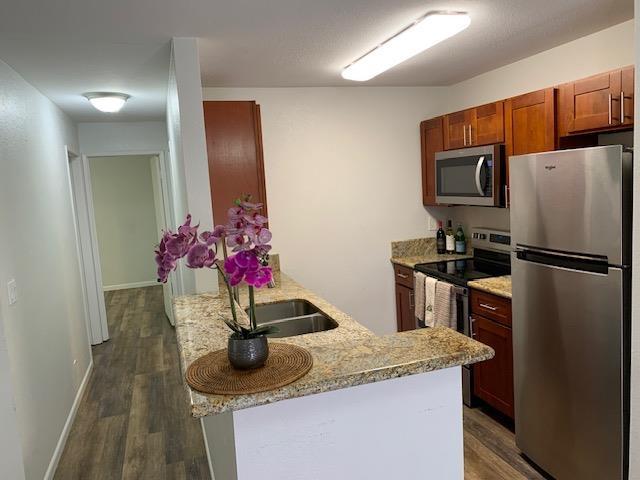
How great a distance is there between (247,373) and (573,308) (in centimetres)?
168

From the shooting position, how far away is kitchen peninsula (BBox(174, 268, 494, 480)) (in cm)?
116

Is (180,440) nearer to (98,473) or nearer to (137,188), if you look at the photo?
(98,473)

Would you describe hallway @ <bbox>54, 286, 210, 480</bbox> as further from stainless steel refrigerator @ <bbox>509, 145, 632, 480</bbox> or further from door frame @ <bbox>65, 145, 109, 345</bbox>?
stainless steel refrigerator @ <bbox>509, 145, 632, 480</bbox>

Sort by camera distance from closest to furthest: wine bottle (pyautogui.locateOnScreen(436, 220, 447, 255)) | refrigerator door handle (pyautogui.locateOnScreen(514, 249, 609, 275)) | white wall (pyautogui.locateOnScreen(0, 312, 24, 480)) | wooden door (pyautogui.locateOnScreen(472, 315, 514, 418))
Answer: refrigerator door handle (pyautogui.locateOnScreen(514, 249, 609, 275))
white wall (pyautogui.locateOnScreen(0, 312, 24, 480))
wooden door (pyautogui.locateOnScreen(472, 315, 514, 418))
wine bottle (pyautogui.locateOnScreen(436, 220, 447, 255))

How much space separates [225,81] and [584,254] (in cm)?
247

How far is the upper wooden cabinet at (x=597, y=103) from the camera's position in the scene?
225 cm

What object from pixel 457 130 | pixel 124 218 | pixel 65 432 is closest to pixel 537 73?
pixel 457 130

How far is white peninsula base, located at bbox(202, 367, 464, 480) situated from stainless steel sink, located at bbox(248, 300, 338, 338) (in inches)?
36.7

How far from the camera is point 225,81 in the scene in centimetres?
327

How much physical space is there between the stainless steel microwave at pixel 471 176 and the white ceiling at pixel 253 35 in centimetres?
61

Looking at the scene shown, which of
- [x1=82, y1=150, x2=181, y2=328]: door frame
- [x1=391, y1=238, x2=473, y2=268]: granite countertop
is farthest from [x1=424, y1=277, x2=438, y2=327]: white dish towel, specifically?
[x1=82, y1=150, x2=181, y2=328]: door frame

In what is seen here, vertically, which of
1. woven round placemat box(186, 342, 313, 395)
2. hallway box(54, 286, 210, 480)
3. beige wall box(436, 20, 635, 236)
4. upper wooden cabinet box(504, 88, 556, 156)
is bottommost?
hallway box(54, 286, 210, 480)

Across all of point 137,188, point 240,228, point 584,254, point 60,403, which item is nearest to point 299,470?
point 240,228

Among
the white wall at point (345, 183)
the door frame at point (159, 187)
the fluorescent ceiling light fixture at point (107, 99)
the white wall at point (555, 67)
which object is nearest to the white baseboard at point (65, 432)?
the door frame at point (159, 187)
